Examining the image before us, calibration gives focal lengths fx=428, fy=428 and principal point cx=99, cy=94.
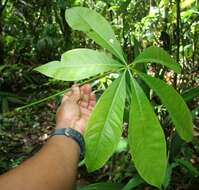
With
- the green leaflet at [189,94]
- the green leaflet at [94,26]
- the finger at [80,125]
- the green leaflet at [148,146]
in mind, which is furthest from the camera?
the green leaflet at [189,94]

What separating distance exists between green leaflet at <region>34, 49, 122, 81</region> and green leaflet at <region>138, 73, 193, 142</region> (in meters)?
0.09

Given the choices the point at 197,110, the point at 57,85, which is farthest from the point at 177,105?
the point at 57,85

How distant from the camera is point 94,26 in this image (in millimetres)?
1046

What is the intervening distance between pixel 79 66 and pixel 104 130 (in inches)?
6.4

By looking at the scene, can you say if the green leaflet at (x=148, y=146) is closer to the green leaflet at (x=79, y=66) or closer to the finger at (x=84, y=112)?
the green leaflet at (x=79, y=66)

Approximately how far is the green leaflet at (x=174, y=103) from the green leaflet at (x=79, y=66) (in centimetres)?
9

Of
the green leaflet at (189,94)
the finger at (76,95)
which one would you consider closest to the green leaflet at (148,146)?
the finger at (76,95)

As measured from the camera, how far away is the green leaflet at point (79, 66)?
97cm

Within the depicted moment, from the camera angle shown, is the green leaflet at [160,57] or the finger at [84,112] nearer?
the green leaflet at [160,57]

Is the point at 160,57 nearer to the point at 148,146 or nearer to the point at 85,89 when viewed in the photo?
the point at 148,146

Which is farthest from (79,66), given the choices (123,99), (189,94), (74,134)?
(189,94)

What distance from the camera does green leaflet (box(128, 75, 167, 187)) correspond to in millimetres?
903

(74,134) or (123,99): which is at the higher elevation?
(123,99)

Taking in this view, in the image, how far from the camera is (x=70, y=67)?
0.98m
